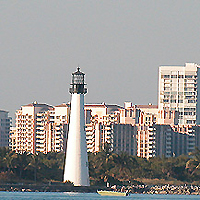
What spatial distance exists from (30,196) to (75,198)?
7391 mm

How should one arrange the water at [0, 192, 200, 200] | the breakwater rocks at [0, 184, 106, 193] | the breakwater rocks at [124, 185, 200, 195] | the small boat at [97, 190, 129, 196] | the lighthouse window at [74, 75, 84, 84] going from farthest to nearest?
the breakwater rocks at [124, 185, 200, 195]
the small boat at [97, 190, 129, 196]
the breakwater rocks at [0, 184, 106, 193]
the lighthouse window at [74, 75, 84, 84]
the water at [0, 192, 200, 200]

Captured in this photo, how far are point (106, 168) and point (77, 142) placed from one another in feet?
103

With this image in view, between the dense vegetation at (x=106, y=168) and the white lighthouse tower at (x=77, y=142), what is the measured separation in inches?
632

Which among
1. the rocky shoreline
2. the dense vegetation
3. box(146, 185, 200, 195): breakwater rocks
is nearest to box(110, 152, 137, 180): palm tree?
the dense vegetation

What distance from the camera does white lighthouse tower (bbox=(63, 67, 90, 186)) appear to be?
10850 cm

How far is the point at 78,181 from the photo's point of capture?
363 ft

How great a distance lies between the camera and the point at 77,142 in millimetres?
108562

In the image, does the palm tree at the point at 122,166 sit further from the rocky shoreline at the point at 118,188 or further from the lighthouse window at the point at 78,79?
the lighthouse window at the point at 78,79

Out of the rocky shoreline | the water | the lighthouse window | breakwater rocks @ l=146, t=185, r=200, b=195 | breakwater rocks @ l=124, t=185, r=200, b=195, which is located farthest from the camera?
breakwater rocks @ l=146, t=185, r=200, b=195

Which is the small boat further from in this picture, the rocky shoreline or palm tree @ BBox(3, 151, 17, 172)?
palm tree @ BBox(3, 151, 17, 172)

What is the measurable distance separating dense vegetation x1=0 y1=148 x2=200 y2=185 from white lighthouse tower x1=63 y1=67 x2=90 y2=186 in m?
16.0

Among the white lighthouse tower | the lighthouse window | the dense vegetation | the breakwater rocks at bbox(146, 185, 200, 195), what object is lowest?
the breakwater rocks at bbox(146, 185, 200, 195)

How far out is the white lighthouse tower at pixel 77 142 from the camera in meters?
108

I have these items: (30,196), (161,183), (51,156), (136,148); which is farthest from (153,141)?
(30,196)
